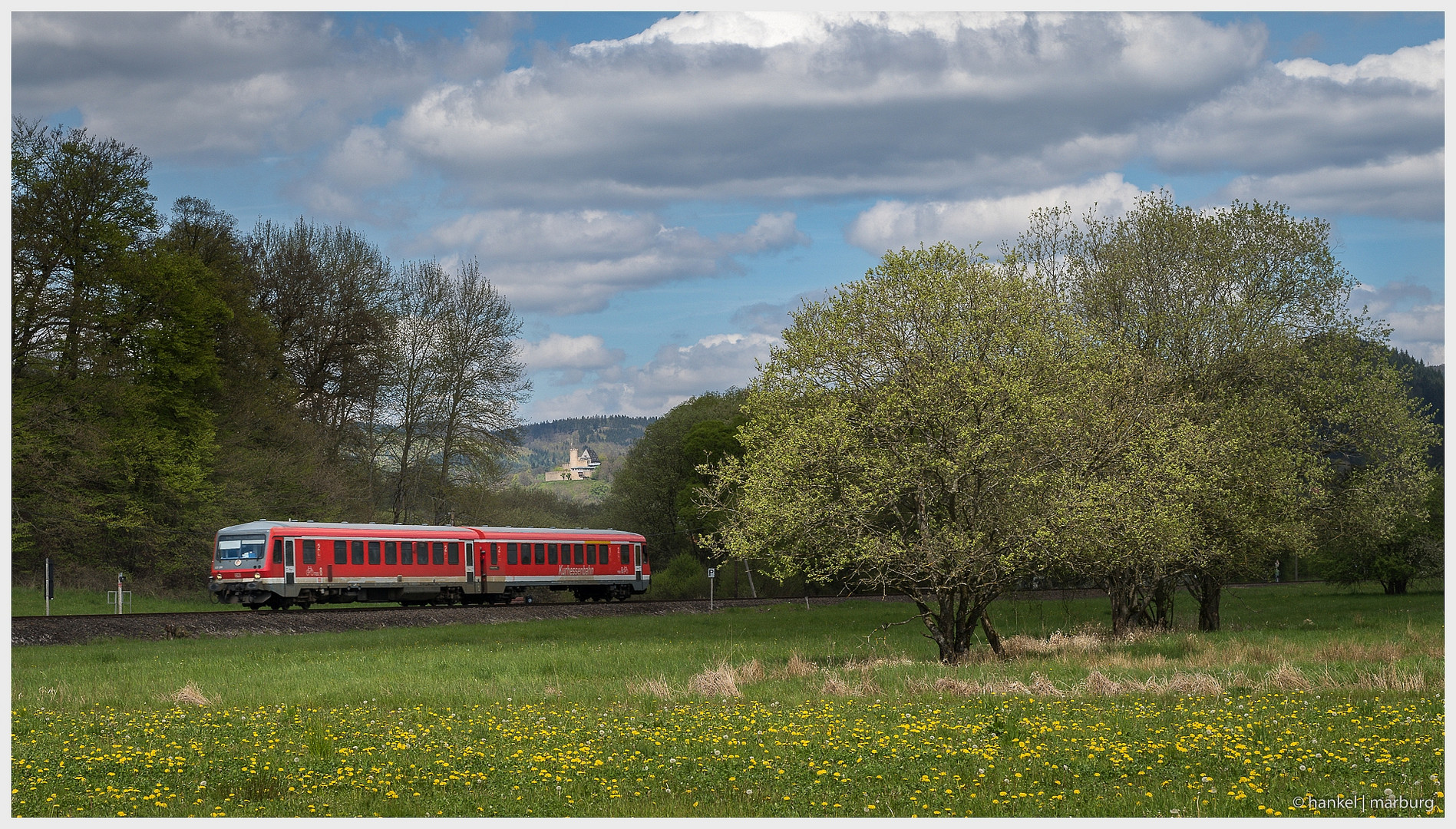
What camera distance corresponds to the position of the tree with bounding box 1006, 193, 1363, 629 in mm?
28359

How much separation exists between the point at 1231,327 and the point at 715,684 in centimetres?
2043

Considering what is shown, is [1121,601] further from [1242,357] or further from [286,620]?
[286,620]

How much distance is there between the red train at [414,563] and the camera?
1394 inches

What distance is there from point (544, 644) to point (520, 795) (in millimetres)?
17354

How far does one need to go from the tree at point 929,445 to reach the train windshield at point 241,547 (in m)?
18.7

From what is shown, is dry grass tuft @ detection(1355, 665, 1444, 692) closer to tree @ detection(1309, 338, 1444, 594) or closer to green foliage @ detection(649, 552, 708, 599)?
tree @ detection(1309, 338, 1444, 594)

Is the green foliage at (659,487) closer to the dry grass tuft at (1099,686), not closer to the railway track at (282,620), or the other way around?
the railway track at (282,620)

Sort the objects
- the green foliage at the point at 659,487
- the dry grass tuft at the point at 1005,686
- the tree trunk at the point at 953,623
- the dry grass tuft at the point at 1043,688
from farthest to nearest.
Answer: the green foliage at the point at 659,487 < the tree trunk at the point at 953,623 < the dry grass tuft at the point at 1005,686 < the dry grass tuft at the point at 1043,688

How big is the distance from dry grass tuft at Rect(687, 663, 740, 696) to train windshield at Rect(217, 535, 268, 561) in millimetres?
22888

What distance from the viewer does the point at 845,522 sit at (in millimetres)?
20672

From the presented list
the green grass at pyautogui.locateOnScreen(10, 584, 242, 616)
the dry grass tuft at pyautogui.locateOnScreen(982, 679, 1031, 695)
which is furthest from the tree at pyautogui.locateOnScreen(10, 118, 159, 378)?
the dry grass tuft at pyautogui.locateOnScreen(982, 679, 1031, 695)

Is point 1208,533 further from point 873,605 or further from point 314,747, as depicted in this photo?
point 314,747

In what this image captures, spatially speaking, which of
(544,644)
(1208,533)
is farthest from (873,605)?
(544,644)

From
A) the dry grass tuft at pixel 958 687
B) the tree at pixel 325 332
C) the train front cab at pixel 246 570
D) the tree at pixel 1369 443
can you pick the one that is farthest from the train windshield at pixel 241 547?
the tree at pixel 1369 443
